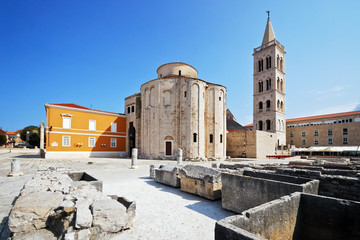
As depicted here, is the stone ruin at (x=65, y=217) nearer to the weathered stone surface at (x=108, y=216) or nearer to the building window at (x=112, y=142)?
the weathered stone surface at (x=108, y=216)

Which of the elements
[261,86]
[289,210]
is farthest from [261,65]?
[289,210]

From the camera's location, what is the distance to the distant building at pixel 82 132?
2291cm

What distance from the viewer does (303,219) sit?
3.25m

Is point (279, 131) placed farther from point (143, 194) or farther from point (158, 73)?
point (143, 194)

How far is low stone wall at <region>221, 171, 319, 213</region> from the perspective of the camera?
4.09m

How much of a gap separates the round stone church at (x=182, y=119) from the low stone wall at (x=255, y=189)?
19024 millimetres

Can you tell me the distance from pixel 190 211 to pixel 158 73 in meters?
27.9

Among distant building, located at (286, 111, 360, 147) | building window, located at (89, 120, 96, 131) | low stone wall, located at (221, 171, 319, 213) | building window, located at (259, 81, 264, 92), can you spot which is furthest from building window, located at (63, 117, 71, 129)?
distant building, located at (286, 111, 360, 147)

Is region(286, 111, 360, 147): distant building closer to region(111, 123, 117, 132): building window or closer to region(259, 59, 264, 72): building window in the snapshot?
region(259, 59, 264, 72): building window

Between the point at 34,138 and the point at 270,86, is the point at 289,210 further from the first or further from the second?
the point at 34,138

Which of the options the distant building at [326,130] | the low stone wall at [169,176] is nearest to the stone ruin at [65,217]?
the low stone wall at [169,176]

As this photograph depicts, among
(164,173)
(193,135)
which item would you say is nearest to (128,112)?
(193,135)

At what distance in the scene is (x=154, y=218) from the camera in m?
4.54

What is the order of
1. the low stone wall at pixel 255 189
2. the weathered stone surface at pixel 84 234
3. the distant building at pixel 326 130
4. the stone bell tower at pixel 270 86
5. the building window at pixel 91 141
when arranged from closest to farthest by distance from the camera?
the weathered stone surface at pixel 84 234
the low stone wall at pixel 255 189
the building window at pixel 91 141
the distant building at pixel 326 130
the stone bell tower at pixel 270 86
